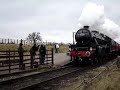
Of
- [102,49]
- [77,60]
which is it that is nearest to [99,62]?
[102,49]

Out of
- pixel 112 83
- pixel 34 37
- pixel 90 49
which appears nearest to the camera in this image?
pixel 112 83

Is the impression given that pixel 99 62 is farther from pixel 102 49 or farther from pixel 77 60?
pixel 77 60

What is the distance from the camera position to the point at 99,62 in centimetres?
2755

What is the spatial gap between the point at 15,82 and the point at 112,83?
17.8 feet

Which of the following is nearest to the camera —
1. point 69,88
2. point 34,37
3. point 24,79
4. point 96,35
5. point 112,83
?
A: point 112,83

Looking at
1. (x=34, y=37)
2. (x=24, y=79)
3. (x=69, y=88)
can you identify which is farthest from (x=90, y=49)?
(x=34, y=37)

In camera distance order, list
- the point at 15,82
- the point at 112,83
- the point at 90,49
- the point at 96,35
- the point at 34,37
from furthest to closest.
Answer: the point at 34,37 < the point at 96,35 < the point at 90,49 < the point at 15,82 < the point at 112,83

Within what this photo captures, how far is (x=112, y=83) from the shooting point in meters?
11.0

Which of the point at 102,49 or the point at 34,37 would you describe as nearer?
the point at 102,49

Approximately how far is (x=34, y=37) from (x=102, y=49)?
178 ft

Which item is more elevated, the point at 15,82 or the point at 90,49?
the point at 90,49

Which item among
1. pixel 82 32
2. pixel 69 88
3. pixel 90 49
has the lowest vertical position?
pixel 69 88

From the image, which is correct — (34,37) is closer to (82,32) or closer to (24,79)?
(82,32)

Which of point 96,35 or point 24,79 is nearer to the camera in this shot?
point 24,79
